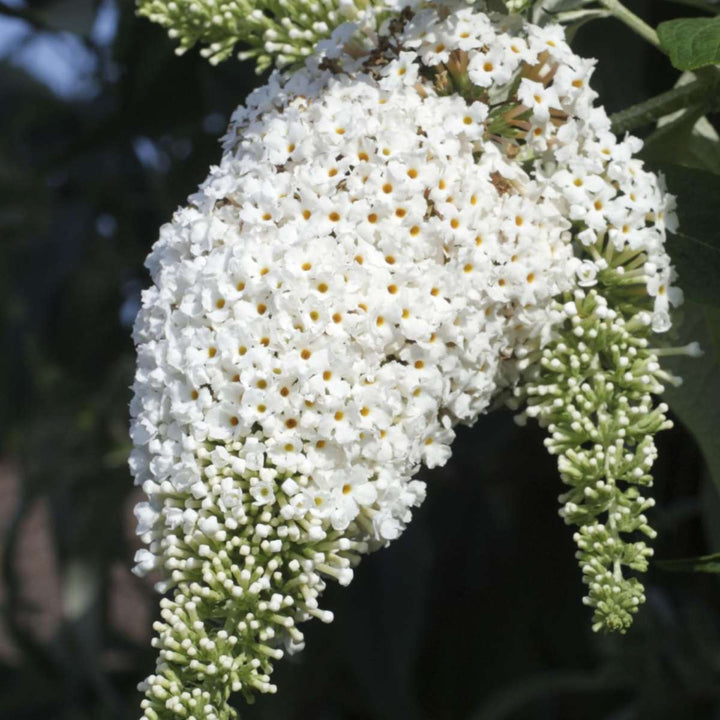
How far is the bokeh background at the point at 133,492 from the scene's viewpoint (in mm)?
2393

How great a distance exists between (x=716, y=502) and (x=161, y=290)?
0.89m

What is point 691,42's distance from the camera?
1003mm

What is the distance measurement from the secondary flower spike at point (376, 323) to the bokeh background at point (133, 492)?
1.17 m

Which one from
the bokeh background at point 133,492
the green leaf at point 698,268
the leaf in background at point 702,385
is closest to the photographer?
the green leaf at point 698,268

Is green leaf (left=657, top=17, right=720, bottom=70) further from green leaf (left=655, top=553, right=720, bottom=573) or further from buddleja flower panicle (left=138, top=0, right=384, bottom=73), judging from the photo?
green leaf (left=655, top=553, right=720, bottom=573)

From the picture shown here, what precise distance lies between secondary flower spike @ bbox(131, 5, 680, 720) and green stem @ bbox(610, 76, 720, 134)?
9 cm

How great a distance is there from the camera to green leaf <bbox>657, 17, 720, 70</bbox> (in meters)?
0.98

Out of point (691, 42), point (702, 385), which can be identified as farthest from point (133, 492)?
point (691, 42)

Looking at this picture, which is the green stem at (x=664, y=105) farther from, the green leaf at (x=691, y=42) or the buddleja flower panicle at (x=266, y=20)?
the buddleja flower panicle at (x=266, y=20)

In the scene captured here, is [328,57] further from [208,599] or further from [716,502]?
Answer: [716,502]

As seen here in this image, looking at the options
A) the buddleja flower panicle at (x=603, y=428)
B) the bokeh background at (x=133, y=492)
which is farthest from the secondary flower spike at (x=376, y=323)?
the bokeh background at (x=133, y=492)

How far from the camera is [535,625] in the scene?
266 centimetres

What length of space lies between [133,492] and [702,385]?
70.3 inches

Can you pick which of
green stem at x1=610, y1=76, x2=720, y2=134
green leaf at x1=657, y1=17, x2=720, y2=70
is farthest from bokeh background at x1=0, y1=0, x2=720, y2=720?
green leaf at x1=657, y1=17, x2=720, y2=70
